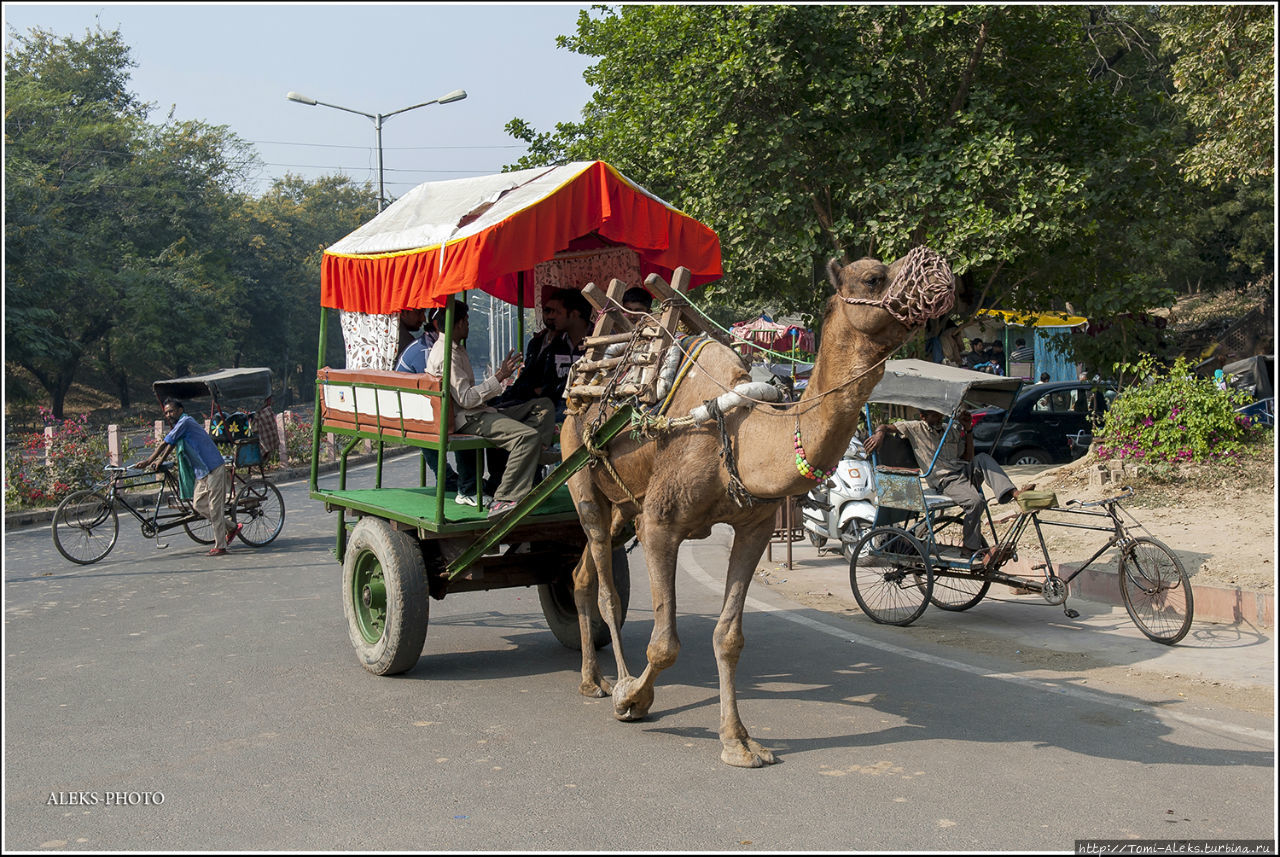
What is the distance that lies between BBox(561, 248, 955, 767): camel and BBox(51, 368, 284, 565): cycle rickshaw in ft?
26.0

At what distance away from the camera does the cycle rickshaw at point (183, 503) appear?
12359mm

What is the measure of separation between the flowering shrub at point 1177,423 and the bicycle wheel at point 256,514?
10309 millimetres

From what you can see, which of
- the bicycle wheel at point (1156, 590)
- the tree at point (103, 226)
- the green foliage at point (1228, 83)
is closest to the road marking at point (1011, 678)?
the bicycle wheel at point (1156, 590)

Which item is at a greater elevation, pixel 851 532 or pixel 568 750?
pixel 851 532

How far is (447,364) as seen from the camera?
662cm

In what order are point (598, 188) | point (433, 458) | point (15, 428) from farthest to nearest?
point (15, 428) < point (433, 458) < point (598, 188)

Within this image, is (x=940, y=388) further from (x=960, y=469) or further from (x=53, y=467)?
(x=53, y=467)

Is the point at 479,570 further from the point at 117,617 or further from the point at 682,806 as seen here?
the point at 117,617

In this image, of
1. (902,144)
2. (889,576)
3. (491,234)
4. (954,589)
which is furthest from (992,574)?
(902,144)

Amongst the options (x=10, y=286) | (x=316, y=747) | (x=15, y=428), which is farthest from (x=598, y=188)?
(x=15, y=428)

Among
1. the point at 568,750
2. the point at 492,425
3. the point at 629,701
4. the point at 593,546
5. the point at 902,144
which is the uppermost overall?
the point at 902,144

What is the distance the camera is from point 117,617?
921 cm

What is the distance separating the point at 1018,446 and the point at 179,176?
40.2 m

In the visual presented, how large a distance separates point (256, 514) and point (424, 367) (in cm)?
652
